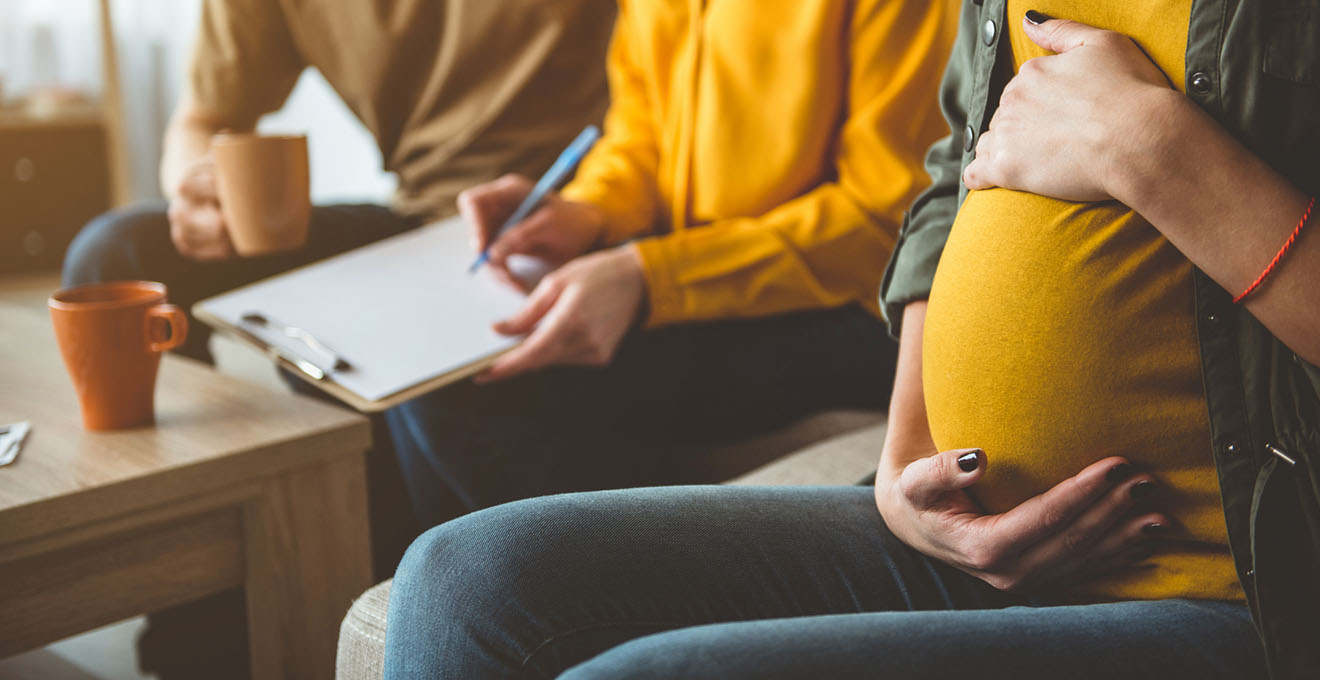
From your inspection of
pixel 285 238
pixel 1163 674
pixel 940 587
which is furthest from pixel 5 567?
pixel 1163 674

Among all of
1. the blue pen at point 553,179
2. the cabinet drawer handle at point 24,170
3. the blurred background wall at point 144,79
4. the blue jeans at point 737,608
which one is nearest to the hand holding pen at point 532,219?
the blue pen at point 553,179

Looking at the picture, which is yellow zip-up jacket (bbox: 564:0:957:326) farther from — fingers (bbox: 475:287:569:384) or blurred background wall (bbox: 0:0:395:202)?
blurred background wall (bbox: 0:0:395:202)

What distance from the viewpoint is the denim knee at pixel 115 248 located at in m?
1.30

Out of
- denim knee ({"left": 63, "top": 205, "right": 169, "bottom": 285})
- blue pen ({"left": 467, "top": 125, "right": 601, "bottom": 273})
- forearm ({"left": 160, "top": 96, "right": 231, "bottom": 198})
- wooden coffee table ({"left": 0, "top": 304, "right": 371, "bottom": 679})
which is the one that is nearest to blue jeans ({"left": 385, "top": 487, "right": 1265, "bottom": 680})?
wooden coffee table ({"left": 0, "top": 304, "right": 371, "bottom": 679})

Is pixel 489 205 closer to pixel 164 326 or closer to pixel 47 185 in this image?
pixel 164 326

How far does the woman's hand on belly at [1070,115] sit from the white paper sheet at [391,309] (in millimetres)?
507

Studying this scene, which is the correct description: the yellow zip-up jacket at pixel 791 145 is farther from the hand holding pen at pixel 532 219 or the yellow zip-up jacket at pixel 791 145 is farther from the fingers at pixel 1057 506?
the fingers at pixel 1057 506

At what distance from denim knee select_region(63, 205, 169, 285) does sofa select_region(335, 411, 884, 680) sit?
68 cm

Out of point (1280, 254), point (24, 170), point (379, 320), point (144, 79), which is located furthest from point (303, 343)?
point (144, 79)

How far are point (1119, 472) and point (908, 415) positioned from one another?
170mm

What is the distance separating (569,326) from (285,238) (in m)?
0.34

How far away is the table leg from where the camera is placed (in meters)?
0.89

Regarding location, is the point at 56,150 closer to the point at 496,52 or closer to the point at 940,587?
the point at 496,52

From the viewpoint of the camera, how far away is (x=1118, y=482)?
58 centimetres
